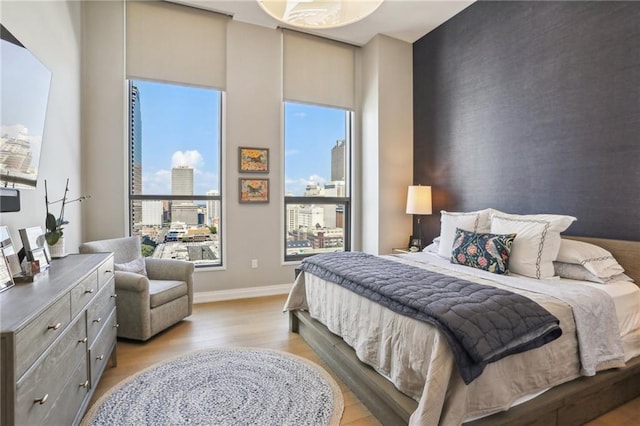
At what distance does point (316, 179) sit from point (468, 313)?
336 centimetres

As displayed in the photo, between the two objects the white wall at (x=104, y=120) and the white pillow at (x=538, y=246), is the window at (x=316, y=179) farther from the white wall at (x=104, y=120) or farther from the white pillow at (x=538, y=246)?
the white pillow at (x=538, y=246)

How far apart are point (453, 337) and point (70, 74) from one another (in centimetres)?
373

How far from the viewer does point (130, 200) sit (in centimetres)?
367

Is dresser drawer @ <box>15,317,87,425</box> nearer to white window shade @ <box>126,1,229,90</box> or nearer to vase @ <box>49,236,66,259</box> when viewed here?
vase @ <box>49,236,66,259</box>

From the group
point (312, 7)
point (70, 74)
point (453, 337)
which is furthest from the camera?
point (70, 74)

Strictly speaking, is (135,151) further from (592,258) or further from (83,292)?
(592,258)

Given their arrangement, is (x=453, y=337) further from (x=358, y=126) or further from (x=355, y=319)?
(x=358, y=126)

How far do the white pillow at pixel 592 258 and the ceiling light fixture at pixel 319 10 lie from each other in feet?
7.27

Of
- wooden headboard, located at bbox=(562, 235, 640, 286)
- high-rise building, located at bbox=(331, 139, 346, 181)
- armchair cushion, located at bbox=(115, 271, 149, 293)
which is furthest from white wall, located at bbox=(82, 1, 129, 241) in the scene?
wooden headboard, located at bbox=(562, 235, 640, 286)

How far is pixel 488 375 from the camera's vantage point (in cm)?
141

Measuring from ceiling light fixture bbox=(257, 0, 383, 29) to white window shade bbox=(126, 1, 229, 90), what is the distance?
1.85 meters

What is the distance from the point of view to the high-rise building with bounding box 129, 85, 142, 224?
3674 mm

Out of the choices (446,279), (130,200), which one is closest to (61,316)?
(446,279)

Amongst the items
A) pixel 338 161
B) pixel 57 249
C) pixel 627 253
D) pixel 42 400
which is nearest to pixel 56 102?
pixel 57 249
